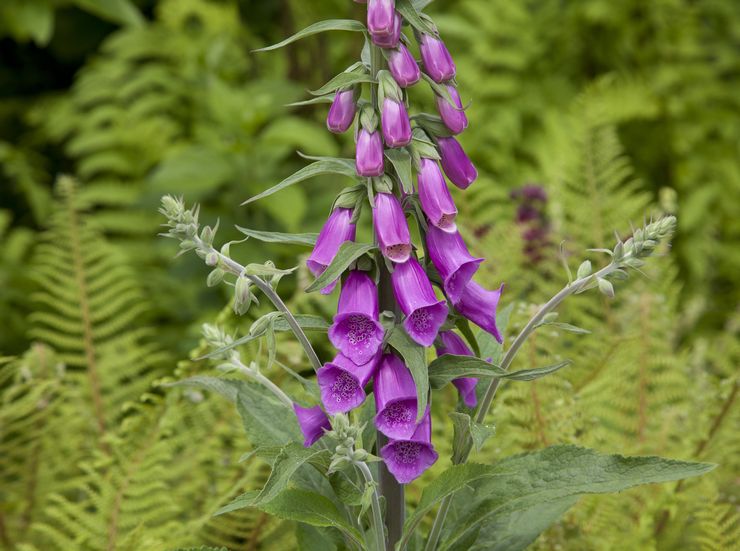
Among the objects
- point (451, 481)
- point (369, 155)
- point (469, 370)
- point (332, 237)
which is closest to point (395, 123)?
point (369, 155)

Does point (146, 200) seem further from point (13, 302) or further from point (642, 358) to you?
point (642, 358)

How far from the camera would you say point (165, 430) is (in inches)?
56.0

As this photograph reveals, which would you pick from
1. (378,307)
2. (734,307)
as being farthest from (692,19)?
(378,307)

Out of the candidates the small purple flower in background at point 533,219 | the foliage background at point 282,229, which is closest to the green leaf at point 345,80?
the foliage background at point 282,229

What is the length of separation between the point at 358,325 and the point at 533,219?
143 cm

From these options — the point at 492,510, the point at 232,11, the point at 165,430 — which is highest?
the point at 232,11

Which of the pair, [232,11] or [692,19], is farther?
[232,11]

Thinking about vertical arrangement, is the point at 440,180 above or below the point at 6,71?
below

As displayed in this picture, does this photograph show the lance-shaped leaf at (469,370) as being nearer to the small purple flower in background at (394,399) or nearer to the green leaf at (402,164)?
the small purple flower in background at (394,399)

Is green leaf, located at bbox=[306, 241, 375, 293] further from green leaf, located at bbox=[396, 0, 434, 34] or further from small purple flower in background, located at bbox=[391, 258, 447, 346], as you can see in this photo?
green leaf, located at bbox=[396, 0, 434, 34]

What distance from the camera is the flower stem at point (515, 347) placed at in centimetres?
95

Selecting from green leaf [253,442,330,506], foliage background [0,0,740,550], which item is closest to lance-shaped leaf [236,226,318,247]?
green leaf [253,442,330,506]

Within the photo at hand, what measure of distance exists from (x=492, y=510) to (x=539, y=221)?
1402mm

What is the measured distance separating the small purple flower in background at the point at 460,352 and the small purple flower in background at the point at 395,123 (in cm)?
24
